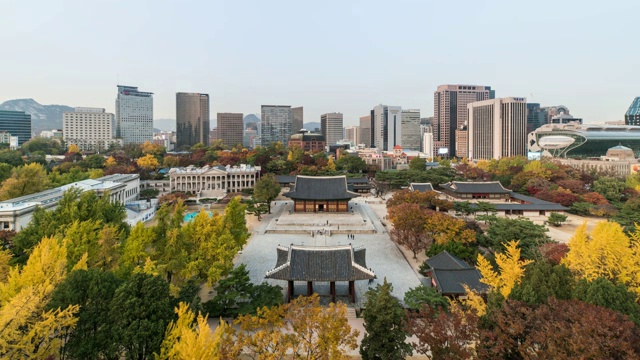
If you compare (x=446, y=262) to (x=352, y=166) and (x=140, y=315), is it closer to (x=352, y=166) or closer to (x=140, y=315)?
(x=140, y=315)

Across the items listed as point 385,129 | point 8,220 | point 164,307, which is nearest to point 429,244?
point 164,307

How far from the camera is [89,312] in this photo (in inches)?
468

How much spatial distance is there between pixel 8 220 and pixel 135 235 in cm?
1609

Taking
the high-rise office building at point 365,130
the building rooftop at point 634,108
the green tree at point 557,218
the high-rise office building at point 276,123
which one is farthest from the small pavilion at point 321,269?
the high-rise office building at point 365,130

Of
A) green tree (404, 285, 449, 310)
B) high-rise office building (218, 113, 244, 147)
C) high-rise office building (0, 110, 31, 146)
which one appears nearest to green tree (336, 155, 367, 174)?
green tree (404, 285, 449, 310)

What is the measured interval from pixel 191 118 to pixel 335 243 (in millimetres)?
134514

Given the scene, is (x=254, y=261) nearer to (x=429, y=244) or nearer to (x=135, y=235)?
(x=135, y=235)

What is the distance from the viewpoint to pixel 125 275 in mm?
15461

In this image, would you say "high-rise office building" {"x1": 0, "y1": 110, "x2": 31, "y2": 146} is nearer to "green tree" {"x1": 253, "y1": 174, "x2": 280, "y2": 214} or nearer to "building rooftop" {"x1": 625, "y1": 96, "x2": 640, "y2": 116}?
"green tree" {"x1": 253, "y1": 174, "x2": 280, "y2": 214}

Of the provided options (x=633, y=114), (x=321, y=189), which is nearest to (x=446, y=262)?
(x=321, y=189)

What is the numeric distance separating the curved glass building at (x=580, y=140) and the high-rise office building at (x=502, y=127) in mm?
9904

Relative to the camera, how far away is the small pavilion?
1764 cm

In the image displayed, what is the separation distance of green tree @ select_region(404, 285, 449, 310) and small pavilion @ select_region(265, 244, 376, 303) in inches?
83.7

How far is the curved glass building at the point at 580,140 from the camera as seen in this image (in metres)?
81.4
